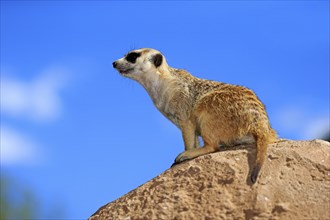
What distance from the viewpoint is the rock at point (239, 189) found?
4.80 m

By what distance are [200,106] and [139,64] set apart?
1142 millimetres

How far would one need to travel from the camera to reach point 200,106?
241 inches

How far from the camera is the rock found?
4.80 meters

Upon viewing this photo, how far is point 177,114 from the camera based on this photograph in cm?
639

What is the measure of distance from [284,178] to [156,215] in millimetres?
1113

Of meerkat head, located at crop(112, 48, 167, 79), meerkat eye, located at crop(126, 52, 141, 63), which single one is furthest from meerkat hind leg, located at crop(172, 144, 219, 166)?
meerkat eye, located at crop(126, 52, 141, 63)

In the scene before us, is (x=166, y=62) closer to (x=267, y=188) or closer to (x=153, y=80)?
(x=153, y=80)

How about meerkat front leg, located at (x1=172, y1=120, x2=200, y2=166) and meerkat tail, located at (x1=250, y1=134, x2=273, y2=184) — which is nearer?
meerkat tail, located at (x1=250, y1=134, x2=273, y2=184)

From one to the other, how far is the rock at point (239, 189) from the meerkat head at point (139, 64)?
1.75 m

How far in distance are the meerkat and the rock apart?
133mm

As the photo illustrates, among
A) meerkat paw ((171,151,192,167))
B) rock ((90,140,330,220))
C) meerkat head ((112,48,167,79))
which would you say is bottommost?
rock ((90,140,330,220))

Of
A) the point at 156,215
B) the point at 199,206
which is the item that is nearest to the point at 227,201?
the point at 199,206

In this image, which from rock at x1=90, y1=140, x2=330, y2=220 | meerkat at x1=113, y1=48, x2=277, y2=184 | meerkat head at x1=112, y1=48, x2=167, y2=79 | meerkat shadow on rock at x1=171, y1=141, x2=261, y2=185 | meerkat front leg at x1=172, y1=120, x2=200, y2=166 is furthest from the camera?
meerkat head at x1=112, y1=48, x2=167, y2=79

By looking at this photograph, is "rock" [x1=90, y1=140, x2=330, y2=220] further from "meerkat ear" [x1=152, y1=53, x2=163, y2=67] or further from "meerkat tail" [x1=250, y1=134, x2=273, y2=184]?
"meerkat ear" [x1=152, y1=53, x2=163, y2=67]
